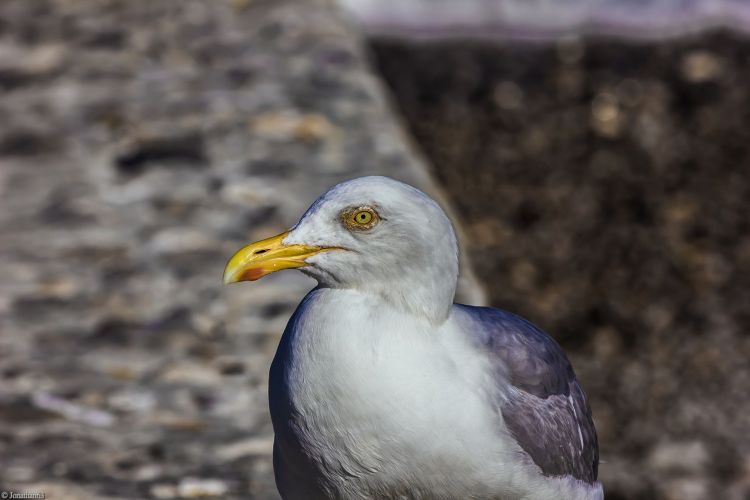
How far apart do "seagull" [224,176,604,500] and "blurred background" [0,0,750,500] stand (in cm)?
134

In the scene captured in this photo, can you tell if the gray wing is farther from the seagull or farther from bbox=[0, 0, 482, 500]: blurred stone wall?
bbox=[0, 0, 482, 500]: blurred stone wall

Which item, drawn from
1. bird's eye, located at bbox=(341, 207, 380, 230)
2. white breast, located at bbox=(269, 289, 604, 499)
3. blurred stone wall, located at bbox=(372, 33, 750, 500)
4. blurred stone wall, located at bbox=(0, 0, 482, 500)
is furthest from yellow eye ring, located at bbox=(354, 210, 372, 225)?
blurred stone wall, located at bbox=(372, 33, 750, 500)

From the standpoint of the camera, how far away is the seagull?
9.62ft

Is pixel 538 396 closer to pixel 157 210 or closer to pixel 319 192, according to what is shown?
pixel 319 192

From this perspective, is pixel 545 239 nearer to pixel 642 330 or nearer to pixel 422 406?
pixel 642 330

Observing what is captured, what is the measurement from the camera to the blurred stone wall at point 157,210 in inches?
182

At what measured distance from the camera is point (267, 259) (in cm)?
306

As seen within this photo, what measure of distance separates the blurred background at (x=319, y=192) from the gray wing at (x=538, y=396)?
1.27m

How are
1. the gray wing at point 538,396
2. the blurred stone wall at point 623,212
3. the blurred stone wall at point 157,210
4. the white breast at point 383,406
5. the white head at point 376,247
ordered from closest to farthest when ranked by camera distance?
the white breast at point 383,406
the white head at point 376,247
the gray wing at point 538,396
the blurred stone wall at point 157,210
the blurred stone wall at point 623,212

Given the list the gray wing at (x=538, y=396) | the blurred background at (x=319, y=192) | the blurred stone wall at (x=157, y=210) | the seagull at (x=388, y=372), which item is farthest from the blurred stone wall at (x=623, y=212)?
the seagull at (x=388, y=372)

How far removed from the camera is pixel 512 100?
1004 centimetres

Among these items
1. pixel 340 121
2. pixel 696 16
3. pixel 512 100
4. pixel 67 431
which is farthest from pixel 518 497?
pixel 696 16

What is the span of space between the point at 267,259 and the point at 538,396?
2.60 feet

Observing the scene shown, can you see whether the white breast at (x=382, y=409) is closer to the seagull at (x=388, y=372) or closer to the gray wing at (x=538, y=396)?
the seagull at (x=388, y=372)
